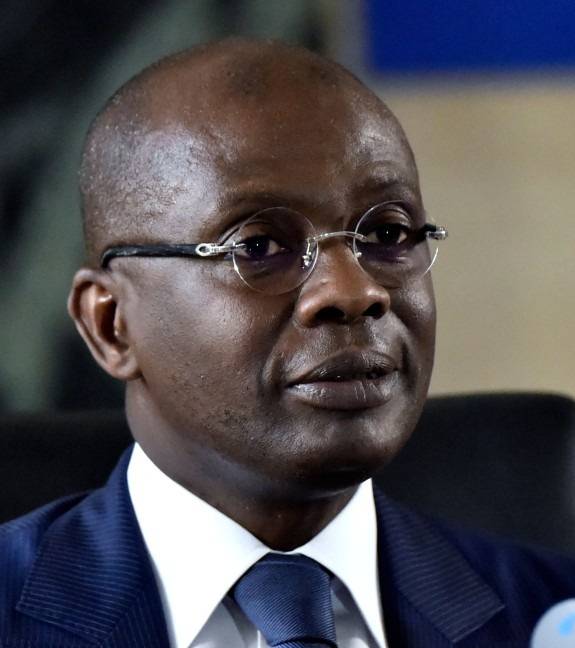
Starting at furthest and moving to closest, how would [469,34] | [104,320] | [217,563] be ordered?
[469,34], [104,320], [217,563]

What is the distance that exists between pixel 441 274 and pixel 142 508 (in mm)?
1743

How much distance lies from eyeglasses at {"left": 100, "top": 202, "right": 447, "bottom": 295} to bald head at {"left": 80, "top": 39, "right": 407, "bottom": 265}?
7 centimetres

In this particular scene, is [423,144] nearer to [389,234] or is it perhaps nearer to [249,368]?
[389,234]

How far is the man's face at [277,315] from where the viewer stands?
4.70ft

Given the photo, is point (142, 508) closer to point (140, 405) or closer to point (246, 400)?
point (140, 405)

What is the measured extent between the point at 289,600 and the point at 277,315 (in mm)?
328

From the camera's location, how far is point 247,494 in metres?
1.53

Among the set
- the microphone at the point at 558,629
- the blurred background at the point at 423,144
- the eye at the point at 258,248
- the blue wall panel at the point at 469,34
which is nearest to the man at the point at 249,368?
the eye at the point at 258,248

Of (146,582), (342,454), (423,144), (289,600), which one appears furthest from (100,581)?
(423,144)

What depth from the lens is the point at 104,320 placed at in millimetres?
1627

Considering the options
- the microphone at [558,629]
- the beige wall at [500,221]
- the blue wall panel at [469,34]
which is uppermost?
the blue wall panel at [469,34]

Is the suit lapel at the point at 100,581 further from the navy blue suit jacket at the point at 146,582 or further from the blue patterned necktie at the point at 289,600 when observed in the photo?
the blue patterned necktie at the point at 289,600

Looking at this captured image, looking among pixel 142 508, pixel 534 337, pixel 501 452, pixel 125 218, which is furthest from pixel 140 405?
pixel 534 337

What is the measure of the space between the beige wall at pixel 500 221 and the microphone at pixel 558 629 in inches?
86.0
